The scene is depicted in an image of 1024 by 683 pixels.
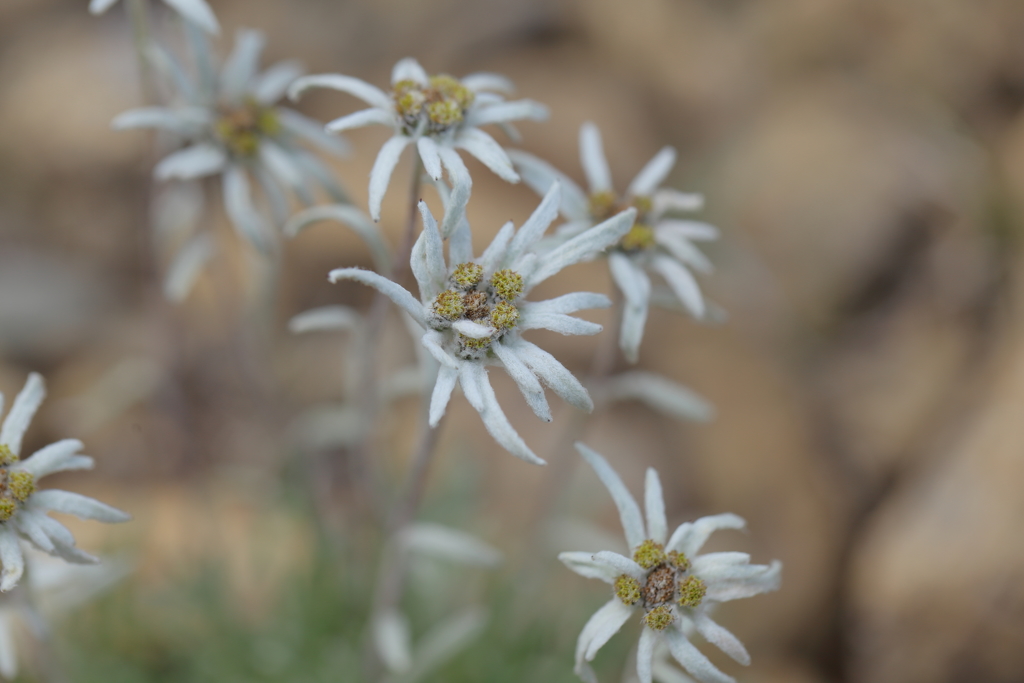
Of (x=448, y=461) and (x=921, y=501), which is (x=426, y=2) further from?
(x=921, y=501)

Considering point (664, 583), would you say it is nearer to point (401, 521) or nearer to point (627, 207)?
point (401, 521)

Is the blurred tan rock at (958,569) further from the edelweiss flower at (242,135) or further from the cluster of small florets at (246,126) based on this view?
the cluster of small florets at (246,126)

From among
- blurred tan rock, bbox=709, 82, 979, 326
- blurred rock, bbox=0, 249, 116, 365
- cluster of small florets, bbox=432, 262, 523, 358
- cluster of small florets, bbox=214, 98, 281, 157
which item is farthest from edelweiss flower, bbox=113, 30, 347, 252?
blurred tan rock, bbox=709, 82, 979, 326

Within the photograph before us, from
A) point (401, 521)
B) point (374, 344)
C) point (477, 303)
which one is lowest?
point (401, 521)

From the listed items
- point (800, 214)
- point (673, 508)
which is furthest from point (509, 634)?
point (800, 214)

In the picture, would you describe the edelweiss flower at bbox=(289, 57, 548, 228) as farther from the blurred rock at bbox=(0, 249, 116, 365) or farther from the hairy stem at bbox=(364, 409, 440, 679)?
the blurred rock at bbox=(0, 249, 116, 365)

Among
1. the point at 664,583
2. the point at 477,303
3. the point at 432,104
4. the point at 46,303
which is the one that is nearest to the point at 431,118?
the point at 432,104

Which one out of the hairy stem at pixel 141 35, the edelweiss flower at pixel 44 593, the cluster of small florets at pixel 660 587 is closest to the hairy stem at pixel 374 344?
the edelweiss flower at pixel 44 593
